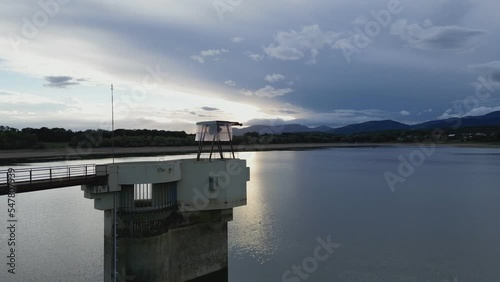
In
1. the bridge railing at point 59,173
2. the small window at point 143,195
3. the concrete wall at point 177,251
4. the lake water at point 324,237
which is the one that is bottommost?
the lake water at point 324,237

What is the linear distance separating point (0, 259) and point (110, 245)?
10.1m

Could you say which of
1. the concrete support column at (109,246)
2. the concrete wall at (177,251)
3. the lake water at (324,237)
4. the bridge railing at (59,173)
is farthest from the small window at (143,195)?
the lake water at (324,237)

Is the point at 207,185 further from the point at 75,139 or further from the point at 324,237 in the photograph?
the point at 75,139

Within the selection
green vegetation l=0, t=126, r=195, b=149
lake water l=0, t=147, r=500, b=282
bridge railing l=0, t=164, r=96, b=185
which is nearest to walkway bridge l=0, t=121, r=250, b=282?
bridge railing l=0, t=164, r=96, b=185

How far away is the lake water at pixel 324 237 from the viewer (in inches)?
796

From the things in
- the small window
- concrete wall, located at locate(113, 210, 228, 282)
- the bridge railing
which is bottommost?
concrete wall, located at locate(113, 210, 228, 282)

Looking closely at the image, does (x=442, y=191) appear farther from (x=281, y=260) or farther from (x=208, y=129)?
(x=208, y=129)

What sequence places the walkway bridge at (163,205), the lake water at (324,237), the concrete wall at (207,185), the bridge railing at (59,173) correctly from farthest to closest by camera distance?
the lake water at (324,237), the concrete wall at (207,185), the walkway bridge at (163,205), the bridge railing at (59,173)

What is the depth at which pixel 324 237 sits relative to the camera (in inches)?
1050

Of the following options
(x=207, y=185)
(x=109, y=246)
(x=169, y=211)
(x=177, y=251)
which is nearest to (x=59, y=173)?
(x=109, y=246)

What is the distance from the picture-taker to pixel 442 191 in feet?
152

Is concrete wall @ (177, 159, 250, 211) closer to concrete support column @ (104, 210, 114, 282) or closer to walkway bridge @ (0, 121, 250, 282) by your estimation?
walkway bridge @ (0, 121, 250, 282)

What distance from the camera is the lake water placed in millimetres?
20219

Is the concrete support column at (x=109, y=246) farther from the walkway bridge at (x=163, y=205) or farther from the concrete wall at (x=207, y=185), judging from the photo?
the concrete wall at (x=207, y=185)
